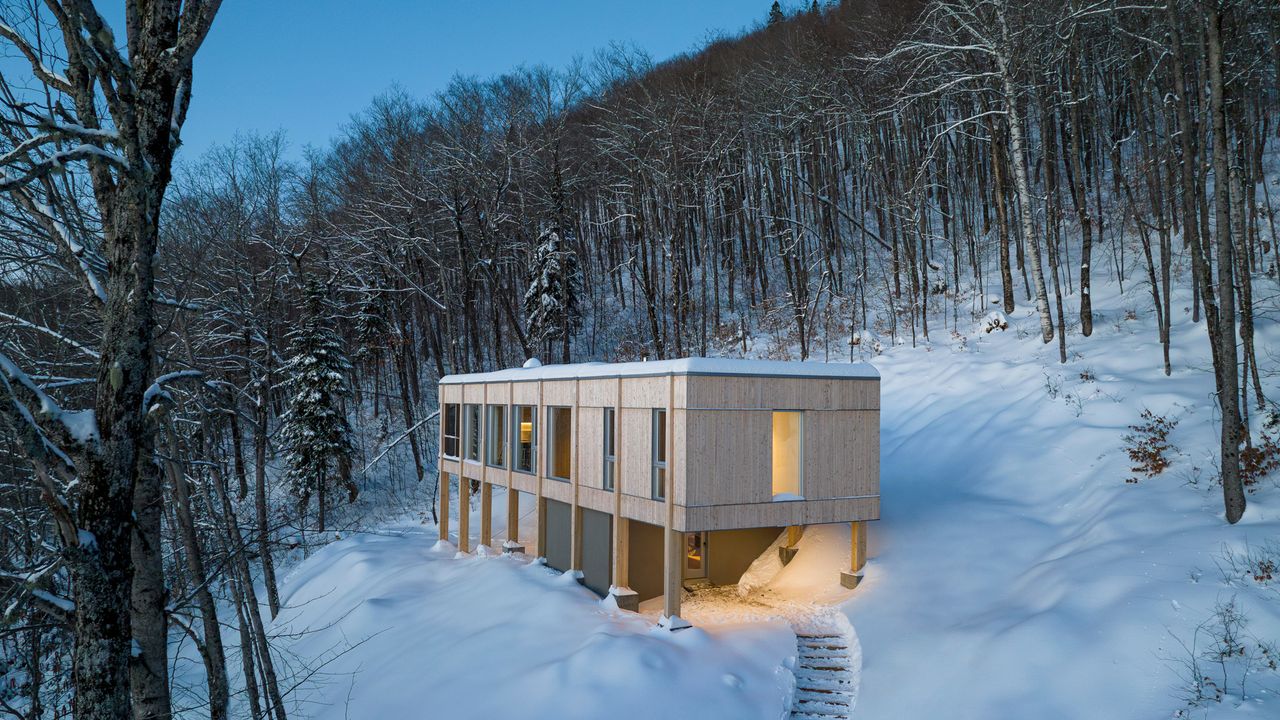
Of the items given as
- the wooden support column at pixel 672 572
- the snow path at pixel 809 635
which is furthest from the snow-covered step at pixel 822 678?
the wooden support column at pixel 672 572

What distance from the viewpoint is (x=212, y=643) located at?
10.9 meters

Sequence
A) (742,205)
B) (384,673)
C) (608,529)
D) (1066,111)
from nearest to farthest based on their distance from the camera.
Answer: (384,673)
(608,529)
(1066,111)
(742,205)

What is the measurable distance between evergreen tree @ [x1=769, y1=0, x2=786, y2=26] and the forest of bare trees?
1401mm

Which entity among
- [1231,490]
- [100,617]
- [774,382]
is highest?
[774,382]

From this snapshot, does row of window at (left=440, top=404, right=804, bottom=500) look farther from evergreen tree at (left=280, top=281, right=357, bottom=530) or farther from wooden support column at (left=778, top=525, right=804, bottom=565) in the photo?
evergreen tree at (left=280, top=281, right=357, bottom=530)

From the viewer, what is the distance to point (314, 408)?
25375 mm

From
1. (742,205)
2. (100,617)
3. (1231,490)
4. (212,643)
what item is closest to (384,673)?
(212,643)

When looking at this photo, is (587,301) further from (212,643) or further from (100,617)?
(100,617)

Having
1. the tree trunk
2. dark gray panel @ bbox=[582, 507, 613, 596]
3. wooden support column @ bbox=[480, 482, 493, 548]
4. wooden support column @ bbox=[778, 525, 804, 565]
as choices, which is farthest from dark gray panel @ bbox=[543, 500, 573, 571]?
the tree trunk

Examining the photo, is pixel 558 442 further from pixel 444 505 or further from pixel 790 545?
pixel 790 545

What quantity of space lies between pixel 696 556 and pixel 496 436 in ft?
21.1

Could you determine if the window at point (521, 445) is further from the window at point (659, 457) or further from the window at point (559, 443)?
the window at point (659, 457)

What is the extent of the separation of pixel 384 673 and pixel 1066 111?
28.4m

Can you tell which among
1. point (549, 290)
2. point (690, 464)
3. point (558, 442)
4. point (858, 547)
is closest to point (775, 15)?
point (549, 290)
